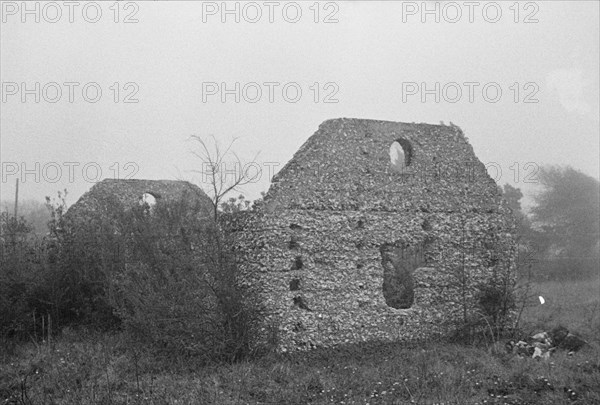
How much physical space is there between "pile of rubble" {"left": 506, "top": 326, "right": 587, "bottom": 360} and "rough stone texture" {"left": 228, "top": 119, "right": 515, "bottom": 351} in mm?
1164

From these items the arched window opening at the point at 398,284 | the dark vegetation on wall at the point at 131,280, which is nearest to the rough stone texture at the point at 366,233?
the dark vegetation on wall at the point at 131,280

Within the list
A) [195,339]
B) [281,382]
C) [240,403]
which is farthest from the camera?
[195,339]

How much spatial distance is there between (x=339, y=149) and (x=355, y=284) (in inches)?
90.9

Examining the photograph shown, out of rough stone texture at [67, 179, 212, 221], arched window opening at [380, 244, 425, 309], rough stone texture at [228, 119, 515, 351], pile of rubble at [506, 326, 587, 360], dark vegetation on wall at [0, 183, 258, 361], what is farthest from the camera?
rough stone texture at [67, 179, 212, 221]

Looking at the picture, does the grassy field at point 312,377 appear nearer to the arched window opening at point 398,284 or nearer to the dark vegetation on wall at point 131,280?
the dark vegetation on wall at point 131,280

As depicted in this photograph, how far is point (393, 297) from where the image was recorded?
1512cm

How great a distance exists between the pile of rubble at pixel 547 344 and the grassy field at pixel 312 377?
28 centimetres

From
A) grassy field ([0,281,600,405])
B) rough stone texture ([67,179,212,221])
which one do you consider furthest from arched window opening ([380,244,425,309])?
rough stone texture ([67,179,212,221])

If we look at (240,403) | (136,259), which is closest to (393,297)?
(136,259)

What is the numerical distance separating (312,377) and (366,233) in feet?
9.64

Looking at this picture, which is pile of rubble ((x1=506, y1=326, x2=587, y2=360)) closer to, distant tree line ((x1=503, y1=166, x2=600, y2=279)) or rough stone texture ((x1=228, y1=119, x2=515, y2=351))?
rough stone texture ((x1=228, y1=119, x2=515, y2=351))

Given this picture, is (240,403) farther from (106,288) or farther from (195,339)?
(106,288)

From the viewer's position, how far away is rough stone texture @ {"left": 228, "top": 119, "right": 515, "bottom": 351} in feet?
36.7

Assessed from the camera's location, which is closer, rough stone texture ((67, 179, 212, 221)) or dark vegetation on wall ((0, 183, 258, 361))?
dark vegetation on wall ((0, 183, 258, 361))
